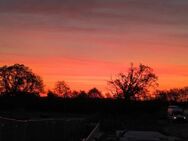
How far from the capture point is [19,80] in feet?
415

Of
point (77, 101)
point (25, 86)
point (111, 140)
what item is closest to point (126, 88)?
point (25, 86)

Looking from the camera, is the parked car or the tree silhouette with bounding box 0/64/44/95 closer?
the parked car

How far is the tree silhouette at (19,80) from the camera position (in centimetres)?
12594

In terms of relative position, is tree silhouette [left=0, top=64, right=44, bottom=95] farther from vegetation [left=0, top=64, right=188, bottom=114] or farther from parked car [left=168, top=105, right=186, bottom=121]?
parked car [left=168, top=105, right=186, bottom=121]

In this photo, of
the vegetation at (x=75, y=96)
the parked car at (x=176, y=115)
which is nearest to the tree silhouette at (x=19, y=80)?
the vegetation at (x=75, y=96)

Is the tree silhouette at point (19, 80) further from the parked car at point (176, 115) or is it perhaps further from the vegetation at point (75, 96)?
the parked car at point (176, 115)

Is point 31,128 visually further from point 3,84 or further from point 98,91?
point 98,91

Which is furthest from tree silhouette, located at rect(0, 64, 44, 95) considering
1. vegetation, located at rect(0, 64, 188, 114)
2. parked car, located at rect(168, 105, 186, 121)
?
parked car, located at rect(168, 105, 186, 121)

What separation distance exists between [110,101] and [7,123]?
254 ft

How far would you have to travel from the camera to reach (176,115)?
75.6 metres

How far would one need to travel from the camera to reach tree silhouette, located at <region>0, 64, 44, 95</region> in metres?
126

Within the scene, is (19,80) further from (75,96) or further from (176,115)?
(176,115)

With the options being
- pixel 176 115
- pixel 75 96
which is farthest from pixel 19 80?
pixel 176 115

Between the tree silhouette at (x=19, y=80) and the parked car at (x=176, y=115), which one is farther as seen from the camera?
the tree silhouette at (x=19, y=80)
